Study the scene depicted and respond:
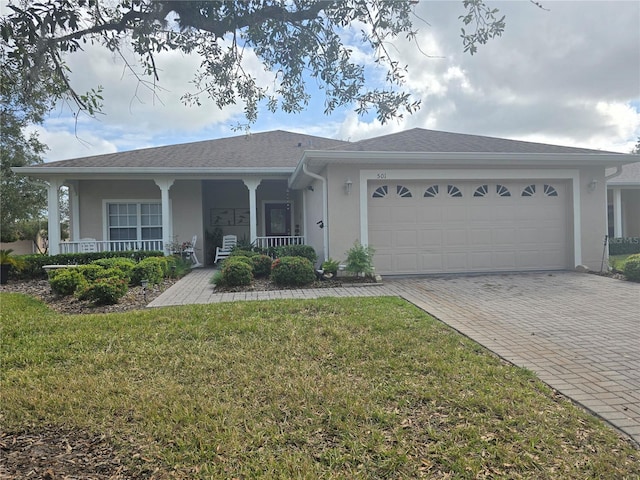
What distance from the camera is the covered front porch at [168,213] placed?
1267cm

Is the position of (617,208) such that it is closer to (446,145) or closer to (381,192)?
(446,145)

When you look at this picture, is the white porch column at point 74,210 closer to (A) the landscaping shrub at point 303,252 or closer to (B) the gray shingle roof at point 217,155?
(B) the gray shingle roof at point 217,155

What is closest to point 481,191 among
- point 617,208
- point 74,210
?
point 617,208

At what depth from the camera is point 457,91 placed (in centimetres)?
657

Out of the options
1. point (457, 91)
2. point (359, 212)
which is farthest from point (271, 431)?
point (359, 212)

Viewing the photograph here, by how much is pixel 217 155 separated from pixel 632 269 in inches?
496

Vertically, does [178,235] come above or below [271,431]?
above

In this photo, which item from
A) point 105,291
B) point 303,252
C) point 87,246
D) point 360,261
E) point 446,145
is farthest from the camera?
point 87,246

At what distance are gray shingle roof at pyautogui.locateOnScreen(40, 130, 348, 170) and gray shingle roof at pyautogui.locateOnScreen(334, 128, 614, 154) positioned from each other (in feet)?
9.12

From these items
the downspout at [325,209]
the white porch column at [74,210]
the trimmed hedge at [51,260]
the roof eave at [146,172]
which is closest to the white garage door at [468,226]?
the downspout at [325,209]

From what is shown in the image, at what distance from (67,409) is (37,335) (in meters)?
2.57

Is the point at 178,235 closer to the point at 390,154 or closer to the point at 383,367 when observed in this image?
the point at 390,154

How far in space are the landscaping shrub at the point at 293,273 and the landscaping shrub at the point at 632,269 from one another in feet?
23.0

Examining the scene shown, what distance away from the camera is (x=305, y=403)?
10.3 ft
